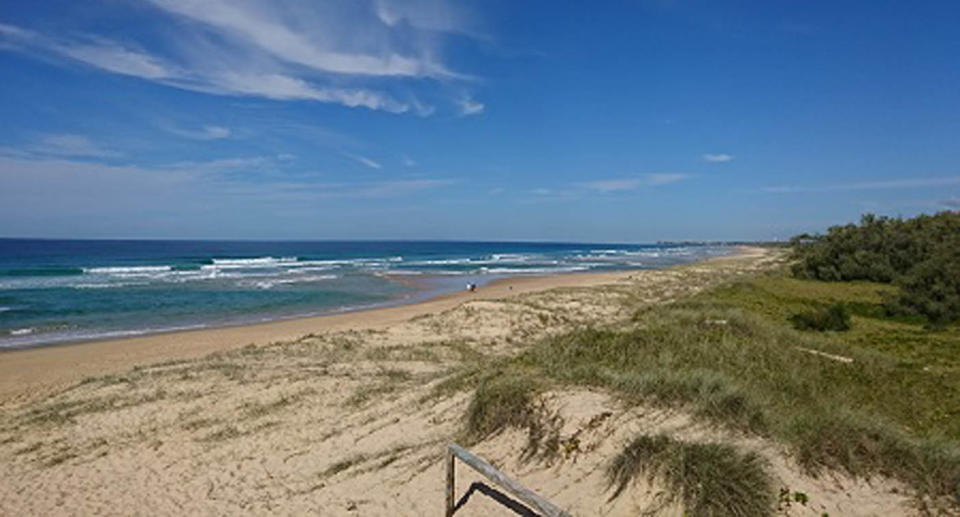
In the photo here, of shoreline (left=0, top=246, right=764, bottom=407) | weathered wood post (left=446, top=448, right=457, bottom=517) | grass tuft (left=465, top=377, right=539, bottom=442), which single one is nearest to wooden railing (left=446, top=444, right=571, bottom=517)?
weathered wood post (left=446, top=448, right=457, bottom=517)

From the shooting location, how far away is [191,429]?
28.5 feet

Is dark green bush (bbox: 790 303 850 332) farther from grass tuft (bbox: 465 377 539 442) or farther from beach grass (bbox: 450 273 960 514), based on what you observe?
grass tuft (bbox: 465 377 539 442)

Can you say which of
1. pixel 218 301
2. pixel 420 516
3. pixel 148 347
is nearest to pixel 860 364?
pixel 420 516

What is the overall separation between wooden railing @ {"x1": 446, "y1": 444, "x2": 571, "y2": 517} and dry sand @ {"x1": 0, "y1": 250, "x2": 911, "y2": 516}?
36 cm

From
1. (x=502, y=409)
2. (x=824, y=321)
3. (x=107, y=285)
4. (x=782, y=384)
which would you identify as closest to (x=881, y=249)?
(x=824, y=321)

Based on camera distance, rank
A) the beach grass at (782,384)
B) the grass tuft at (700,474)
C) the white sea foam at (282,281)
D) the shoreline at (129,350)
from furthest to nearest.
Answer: the white sea foam at (282,281) < the shoreline at (129,350) < the beach grass at (782,384) < the grass tuft at (700,474)

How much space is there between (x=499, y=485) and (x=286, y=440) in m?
4.52

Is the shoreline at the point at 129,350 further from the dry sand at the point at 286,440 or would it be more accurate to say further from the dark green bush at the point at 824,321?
the dark green bush at the point at 824,321

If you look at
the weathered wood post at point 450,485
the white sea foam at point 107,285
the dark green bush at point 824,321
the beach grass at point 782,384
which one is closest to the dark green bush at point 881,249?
the dark green bush at point 824,321

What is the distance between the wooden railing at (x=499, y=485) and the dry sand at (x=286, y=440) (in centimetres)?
36

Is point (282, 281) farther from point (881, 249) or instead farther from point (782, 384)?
point (881, 249)

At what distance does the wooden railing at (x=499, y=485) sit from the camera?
4.20 metres

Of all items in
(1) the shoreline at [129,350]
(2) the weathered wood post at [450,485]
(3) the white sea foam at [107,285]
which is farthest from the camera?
(3) the white sea foam at [107,285]

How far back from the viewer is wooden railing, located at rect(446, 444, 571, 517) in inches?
165
